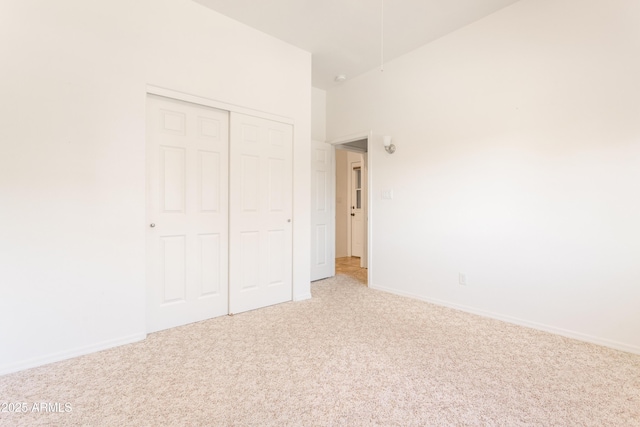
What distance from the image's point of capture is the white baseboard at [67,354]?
1896 millimetres

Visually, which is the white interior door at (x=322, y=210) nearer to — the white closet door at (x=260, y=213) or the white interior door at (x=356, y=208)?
the white closet door at (x=260, y=213)

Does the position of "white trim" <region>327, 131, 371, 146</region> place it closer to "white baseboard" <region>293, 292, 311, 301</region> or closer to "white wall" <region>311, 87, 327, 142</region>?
"white wall" <region>311, 87, 327, 142</region>

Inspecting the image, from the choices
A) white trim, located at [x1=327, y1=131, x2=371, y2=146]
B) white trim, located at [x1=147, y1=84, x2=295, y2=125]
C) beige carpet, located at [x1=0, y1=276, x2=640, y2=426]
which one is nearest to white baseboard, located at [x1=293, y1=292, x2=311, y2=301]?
beige carpet, located at [x1=0, y1=276, x2=640, y2=426]

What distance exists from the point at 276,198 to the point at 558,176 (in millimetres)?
2647

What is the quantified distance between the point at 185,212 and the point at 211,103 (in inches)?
41.8

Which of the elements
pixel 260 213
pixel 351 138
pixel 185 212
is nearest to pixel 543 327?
pixel 260 213

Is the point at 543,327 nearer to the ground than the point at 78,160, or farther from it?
nearer to the ground

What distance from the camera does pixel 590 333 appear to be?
2346 mm

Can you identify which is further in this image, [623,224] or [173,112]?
[173,112]

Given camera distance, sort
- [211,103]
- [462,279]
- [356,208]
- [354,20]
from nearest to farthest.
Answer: [211,103] < [354,20] < [462,279] < [356,208]

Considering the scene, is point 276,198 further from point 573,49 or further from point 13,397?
point 573,49

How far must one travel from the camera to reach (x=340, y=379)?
1820 millimetres

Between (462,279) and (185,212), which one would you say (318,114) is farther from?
(462,279)

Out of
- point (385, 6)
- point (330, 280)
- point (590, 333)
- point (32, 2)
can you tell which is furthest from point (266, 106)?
point (590, 333)
